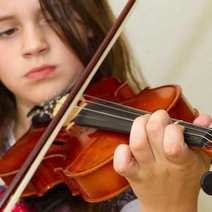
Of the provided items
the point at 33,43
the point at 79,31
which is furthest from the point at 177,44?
the point at 33,43

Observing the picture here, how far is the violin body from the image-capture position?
76cm

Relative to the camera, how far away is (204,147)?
0.62 m

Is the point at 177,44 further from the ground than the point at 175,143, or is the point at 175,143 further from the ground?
the point at 175,143

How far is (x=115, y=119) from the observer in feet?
2.55

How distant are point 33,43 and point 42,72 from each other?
0.05m

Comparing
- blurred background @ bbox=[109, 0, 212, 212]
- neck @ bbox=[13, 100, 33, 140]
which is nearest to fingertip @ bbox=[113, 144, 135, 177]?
neck @ bbox=[13, 100, 33, 140]

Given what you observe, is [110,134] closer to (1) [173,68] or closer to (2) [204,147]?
(2) [204,147]

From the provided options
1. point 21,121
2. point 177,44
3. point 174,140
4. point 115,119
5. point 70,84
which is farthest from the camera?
point 177,44

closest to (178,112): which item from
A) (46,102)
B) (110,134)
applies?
(110,134)

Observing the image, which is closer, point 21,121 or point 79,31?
point 79,31

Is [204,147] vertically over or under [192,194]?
over

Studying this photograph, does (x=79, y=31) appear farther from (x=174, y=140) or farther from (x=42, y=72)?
(x=174, y=140)

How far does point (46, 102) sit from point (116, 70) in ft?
0.64

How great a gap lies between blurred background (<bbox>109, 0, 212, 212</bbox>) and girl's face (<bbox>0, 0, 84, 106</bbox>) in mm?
341
